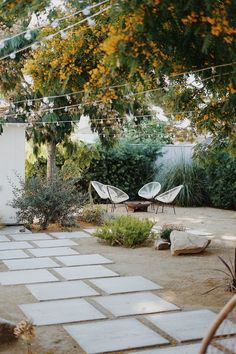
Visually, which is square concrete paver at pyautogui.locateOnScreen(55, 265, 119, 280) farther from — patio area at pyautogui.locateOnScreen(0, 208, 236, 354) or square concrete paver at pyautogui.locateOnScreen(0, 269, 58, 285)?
square concrete paver at pyautogui.locateOnScreen(0, 269, 58, 285)

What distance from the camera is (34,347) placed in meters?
4.01

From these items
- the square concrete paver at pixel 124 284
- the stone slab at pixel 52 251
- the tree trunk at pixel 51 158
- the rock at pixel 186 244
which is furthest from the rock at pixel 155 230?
the square concrete paver at pixel 124 284

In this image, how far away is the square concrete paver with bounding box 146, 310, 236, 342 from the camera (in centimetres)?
430

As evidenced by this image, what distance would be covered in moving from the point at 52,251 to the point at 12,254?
0.60 meters

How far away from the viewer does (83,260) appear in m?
7.34

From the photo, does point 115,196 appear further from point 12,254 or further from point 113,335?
point 113,335

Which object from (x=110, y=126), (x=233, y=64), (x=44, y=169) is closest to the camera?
(x=233, y=64)

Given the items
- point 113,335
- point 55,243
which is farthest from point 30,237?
point 113,335

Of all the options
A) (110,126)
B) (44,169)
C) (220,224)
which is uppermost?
(110,126)

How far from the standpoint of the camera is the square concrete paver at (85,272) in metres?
6.41

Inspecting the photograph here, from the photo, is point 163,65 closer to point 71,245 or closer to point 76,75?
point 76,75

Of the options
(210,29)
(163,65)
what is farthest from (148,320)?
(210,29)

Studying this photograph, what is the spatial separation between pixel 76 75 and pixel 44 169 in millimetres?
8803

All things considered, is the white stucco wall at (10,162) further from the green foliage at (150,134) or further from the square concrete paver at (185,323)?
the square concrete paver at (185,323)
